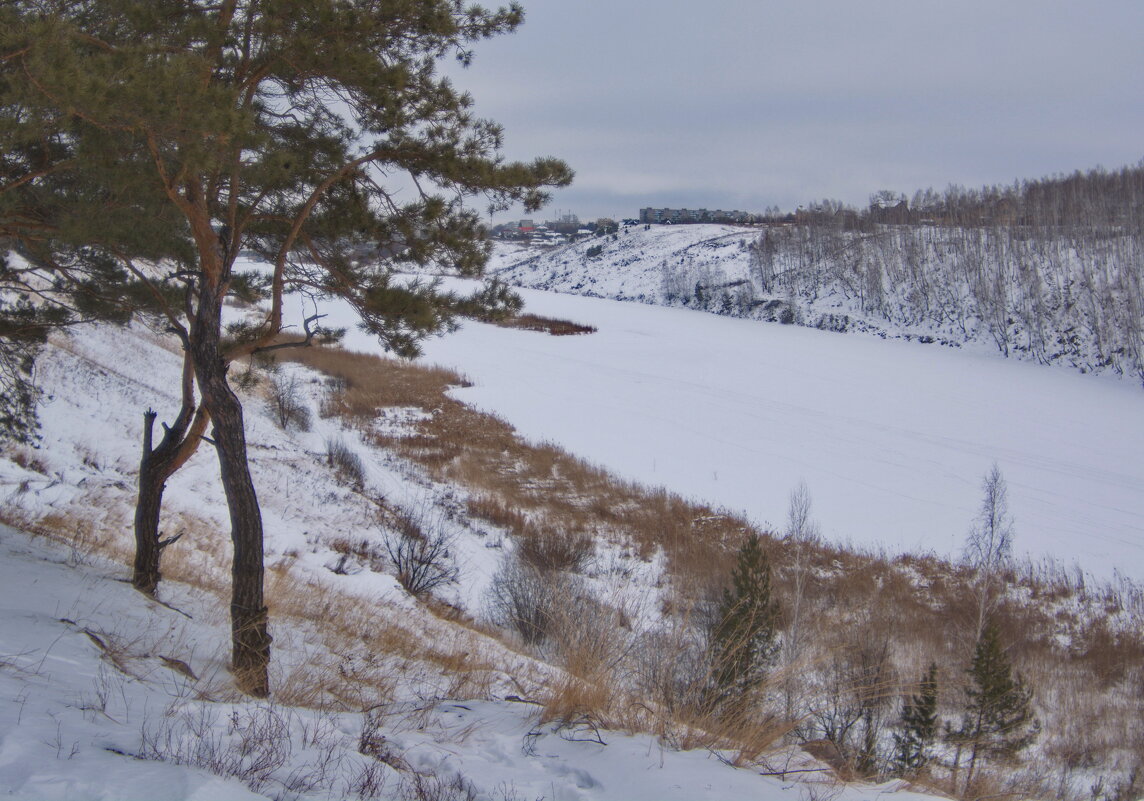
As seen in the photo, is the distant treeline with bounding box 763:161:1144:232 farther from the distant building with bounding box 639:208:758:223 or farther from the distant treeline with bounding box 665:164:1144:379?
the distant building with bounding box 639:208:758:223

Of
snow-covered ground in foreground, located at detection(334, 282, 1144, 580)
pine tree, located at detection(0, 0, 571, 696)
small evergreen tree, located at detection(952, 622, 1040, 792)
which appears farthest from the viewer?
snow-covered ground in foreground, located at detection(334, 282, 1144, 580)

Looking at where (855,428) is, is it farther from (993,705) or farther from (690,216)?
(690,216)

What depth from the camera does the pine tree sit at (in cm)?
424

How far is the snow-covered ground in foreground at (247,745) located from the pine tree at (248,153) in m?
1.00

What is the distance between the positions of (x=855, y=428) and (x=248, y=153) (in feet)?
79.8

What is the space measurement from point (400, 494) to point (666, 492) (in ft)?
21.7

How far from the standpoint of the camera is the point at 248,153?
18.0 feet

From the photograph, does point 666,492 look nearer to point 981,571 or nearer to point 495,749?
point 981,571

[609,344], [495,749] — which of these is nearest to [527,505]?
[495,749]

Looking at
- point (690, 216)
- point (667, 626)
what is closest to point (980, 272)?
point (667, 626)

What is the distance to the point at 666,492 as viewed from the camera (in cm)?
1803

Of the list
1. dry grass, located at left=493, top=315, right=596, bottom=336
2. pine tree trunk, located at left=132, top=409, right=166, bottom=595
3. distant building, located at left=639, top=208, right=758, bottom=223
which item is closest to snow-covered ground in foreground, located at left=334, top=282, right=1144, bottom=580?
dry grass, located at left=493, top=315, right=596, bottom=336

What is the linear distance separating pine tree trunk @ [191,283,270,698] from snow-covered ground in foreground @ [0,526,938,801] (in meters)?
0.45

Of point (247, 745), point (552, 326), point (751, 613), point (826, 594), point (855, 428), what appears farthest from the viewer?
point (552, 326)
